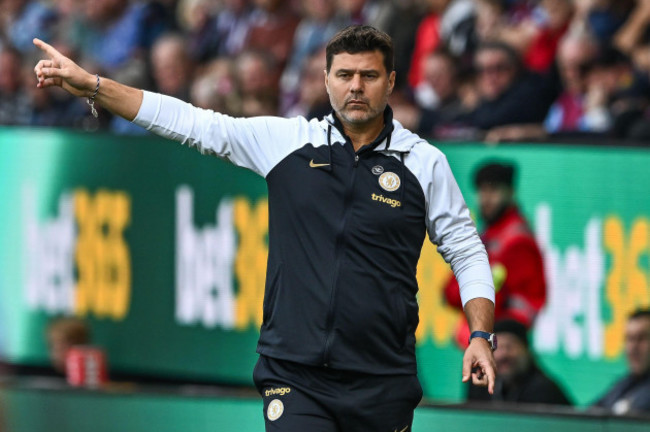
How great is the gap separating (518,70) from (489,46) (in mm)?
279

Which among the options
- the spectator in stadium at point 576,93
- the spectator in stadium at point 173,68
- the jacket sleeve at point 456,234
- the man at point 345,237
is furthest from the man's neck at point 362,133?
the spectator in stadium at point 173,68

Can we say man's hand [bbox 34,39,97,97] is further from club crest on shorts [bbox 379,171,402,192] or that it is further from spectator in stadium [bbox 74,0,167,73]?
spectator in stadium [bbox 74,0,167,73]

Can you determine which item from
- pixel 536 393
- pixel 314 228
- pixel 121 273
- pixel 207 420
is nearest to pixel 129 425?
pixel 207 420

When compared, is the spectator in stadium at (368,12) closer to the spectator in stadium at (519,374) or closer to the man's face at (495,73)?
the man's face at (495,73)

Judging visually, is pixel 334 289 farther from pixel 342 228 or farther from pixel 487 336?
pixel 487 336

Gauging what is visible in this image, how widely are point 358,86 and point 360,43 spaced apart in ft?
0.57

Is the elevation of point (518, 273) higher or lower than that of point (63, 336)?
higher

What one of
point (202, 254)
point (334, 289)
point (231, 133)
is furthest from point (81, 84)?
point (202, 254)

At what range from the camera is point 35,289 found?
10477 mm

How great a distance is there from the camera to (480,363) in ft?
16.9

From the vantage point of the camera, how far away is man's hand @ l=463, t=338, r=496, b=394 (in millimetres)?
5105

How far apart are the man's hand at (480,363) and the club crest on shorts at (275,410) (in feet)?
2.40

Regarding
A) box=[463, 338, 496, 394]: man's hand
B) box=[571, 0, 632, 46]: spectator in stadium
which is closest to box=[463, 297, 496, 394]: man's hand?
box=[463, 338, 496, 394]: man's hand

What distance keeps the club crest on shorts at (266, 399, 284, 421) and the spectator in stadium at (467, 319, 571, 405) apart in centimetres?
317
